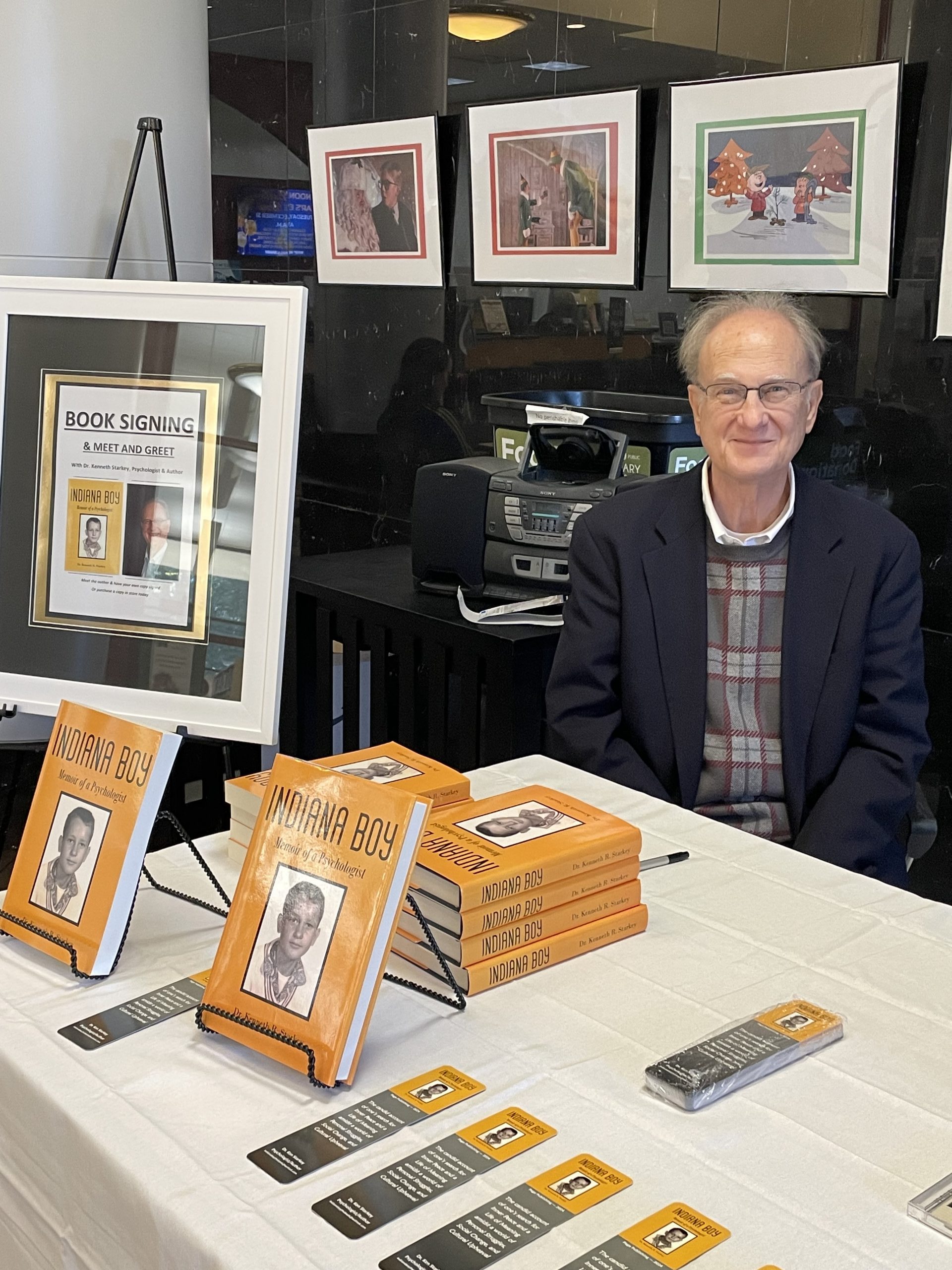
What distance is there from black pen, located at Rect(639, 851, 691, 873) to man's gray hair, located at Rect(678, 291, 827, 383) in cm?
87

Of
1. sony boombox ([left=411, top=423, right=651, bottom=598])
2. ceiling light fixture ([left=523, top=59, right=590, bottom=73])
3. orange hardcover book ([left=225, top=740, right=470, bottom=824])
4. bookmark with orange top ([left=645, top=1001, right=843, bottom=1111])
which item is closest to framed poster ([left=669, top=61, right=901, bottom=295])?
ceiling light fixture ([left=523, top=59, right=590, bottom=73])

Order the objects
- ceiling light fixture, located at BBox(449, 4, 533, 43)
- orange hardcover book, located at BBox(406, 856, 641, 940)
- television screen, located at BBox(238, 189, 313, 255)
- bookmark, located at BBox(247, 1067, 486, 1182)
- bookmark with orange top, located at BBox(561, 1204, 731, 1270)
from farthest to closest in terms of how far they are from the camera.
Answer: television screen, located at BBox(238, 189, 313, 255) < ceiling light fixture, located at BBox(449, 4, 533, 43) < orange hardcover book, located at BBox(406, 856, 641, 940) < bookmark, located at BBox(247, 1067, 486, 1182) < bookmark with orange top, located at BBox(561, 1204, 731, 1270)

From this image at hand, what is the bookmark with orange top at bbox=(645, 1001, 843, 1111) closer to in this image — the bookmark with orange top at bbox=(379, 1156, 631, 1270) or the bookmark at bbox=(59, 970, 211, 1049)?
the bookmark with orange top at bbox=(379, 1156, 631, 1270)

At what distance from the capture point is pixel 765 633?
2.10m

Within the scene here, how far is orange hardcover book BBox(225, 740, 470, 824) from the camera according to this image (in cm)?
151

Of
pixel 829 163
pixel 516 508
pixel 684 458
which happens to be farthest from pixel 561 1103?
pixel 829 163

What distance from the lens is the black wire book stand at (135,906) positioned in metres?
1.29

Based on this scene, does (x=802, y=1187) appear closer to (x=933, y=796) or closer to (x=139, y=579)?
(x=139, y=579)

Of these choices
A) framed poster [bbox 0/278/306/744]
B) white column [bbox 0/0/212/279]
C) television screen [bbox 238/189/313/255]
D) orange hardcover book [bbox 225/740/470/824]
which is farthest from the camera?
television screen [bbox 238/189/313/255]

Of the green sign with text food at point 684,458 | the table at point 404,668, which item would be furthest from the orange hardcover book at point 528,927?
the green sign with text food at point 684,458

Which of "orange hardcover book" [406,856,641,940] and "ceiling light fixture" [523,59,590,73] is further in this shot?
"ceiling light fixture" [523,59,590,73]

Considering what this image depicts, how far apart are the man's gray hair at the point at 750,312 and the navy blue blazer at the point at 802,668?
186 mm

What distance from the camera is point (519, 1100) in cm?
109

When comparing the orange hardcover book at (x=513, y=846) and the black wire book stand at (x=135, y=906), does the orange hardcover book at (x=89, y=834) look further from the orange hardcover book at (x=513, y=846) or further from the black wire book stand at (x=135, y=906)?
the orange hardcover book at (x=513, y=846)
